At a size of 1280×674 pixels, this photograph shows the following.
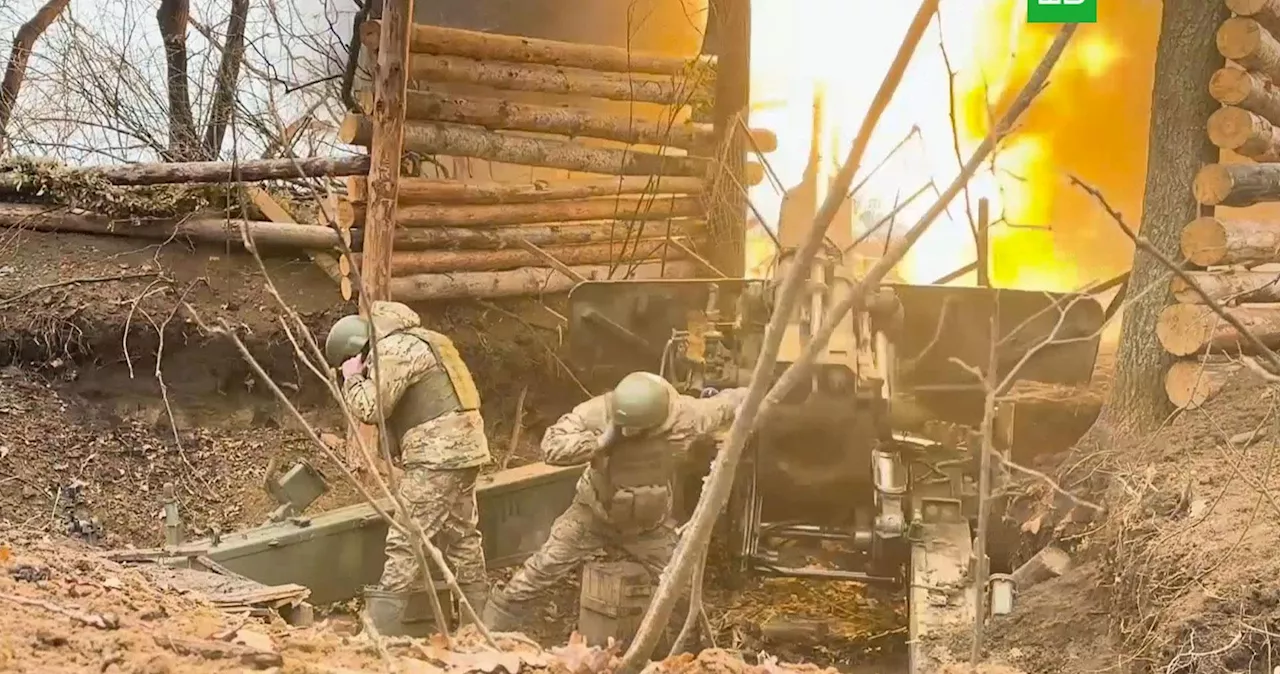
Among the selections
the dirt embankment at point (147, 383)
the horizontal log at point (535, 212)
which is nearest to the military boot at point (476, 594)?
the dirt embankment at point (147, 383)

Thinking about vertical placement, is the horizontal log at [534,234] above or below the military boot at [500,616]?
above

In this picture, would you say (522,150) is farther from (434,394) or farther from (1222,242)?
(1222,242)

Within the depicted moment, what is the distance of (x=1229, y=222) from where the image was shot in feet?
19.3

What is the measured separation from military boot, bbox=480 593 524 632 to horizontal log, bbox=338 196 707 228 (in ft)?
9.78

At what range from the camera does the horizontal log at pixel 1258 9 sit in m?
5.66

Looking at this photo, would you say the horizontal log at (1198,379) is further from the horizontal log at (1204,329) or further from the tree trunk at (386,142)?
the tree trunk at (386,142)

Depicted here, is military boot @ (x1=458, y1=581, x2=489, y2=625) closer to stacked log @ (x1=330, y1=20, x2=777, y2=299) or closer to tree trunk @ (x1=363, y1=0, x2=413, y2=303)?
tree trunk @ (x1=363, y1=0, x2=413, y2=303)

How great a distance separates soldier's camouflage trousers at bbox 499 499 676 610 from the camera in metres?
5.54

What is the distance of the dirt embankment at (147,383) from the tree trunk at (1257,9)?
5310mm

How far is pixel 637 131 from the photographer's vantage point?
941 centimetres

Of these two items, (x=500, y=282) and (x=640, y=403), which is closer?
(x=640, y=403)

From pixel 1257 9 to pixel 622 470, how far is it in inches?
156

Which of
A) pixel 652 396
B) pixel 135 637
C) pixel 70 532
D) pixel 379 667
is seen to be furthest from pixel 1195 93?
pixel 70 532

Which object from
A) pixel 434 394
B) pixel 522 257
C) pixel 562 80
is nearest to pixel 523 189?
pixel 522 257
